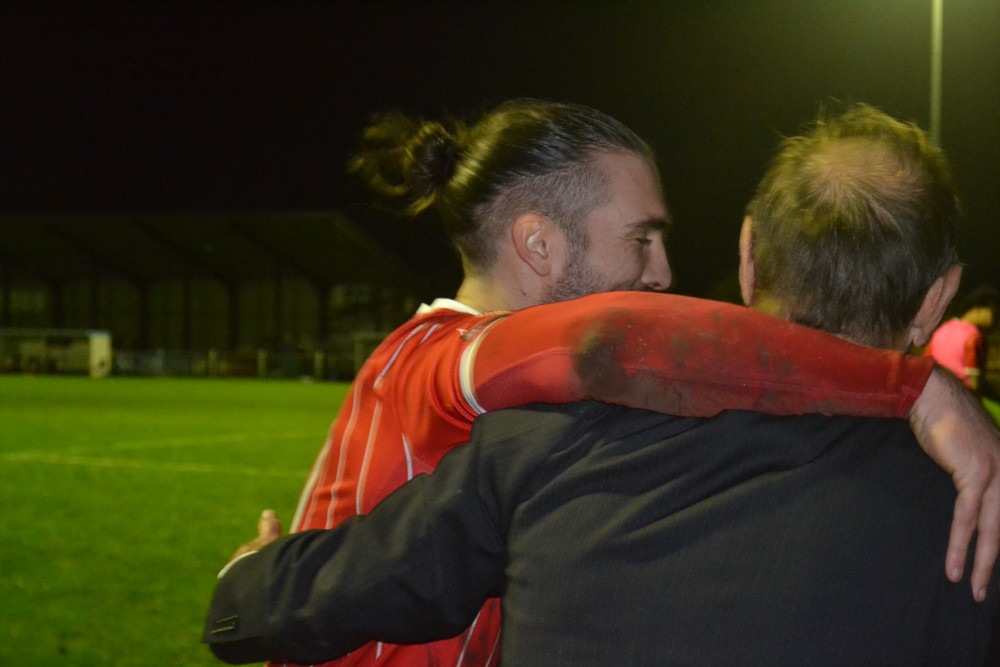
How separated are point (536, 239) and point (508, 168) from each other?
141 millimetres

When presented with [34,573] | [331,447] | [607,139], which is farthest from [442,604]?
[34,573]

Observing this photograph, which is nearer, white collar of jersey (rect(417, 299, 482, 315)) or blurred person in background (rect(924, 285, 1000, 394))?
white collar of jersey (rect(417, 299, 482, 315))

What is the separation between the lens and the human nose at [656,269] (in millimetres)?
1601

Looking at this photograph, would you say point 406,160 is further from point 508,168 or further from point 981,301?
point 981,301

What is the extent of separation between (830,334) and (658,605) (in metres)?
0.35

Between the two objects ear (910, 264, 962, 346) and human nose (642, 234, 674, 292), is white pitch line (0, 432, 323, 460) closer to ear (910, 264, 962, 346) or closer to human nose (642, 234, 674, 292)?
human nose (642, 234, 674, 292)

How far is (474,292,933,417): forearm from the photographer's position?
0.95m

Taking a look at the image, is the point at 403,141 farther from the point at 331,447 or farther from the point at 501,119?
the point at 331,447

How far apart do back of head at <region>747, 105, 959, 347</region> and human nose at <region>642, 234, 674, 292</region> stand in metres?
0.47

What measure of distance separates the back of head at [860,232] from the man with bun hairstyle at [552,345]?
0.31ft

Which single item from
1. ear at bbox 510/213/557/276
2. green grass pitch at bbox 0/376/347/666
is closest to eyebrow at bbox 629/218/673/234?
ear at bbox 510/213/557/276

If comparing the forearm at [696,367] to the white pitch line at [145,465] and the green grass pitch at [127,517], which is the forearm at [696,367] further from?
the white pitch line at [145,465]

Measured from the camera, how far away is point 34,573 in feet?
17.7

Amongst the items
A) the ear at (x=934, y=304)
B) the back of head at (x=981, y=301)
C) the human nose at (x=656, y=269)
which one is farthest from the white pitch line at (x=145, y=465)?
the ear at (x=934, y=304)
